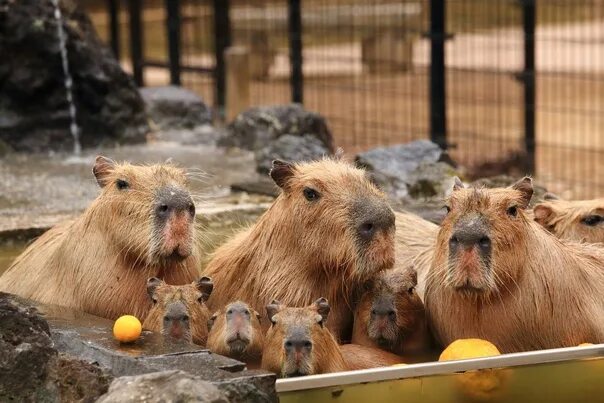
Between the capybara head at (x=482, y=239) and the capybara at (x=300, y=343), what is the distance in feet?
1.52

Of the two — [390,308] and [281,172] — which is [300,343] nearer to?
[390,308]

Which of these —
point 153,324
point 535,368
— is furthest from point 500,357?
point 153,324

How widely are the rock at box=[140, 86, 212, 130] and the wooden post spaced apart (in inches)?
28.5

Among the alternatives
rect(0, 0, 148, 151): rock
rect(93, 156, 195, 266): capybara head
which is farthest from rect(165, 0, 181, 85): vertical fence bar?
rect(93, 156, 195, 266): capybara head

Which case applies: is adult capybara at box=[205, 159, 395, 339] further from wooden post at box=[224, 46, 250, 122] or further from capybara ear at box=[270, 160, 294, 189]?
wooden post at box=[224, 46, 250, 122]

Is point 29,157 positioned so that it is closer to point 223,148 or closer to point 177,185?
point 223,148

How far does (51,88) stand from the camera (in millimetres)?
10492

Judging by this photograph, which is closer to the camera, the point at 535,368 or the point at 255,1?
the point at 535,368

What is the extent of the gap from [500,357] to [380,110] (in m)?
10.2

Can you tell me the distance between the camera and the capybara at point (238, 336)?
4.72 m

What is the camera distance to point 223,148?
10.4 m

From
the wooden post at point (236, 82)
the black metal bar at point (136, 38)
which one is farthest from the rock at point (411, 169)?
the black metal bar at point (136, 38)

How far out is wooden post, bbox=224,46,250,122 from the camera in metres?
12.7

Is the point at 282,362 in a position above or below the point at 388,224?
below
